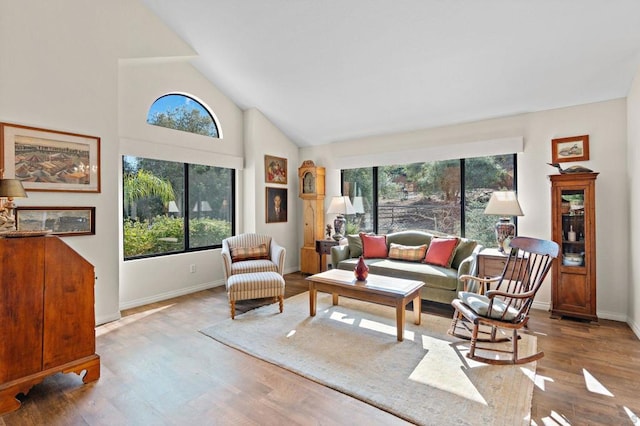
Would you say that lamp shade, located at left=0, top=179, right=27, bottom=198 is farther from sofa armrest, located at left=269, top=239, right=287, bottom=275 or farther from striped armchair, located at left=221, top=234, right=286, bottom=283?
sofa armrest, located at left=269, top=239, right=287, bottom=275

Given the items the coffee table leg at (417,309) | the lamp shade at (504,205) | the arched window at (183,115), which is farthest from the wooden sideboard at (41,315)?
the lamp shade at (504,205)

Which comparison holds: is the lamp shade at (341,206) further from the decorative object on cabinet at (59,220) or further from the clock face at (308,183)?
the decorative object on cabinet at (59,220)

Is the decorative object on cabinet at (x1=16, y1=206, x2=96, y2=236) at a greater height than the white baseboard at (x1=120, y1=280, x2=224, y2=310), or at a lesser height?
greater

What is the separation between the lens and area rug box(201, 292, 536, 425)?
205 cm

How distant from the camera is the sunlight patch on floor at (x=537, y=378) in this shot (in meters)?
2.30

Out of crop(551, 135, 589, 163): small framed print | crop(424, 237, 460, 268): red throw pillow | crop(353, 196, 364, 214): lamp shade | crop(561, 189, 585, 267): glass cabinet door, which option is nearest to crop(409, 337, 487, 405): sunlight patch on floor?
crop(424, 237, 460, 268): red throw pillow

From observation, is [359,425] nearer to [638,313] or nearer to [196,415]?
[196,415]

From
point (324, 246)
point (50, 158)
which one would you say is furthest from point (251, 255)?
point (50, 158)

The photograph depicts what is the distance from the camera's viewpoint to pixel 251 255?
15.1 feet

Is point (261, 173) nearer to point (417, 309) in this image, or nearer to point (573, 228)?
point (417, 309)

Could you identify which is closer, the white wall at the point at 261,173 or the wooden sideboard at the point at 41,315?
the wooden sideboard at the point at 41,315

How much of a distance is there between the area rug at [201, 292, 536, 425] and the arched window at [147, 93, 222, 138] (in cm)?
291

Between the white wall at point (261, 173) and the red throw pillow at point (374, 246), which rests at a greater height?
the white wall at point (261, 173)

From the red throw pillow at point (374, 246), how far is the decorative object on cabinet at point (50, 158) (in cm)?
354
